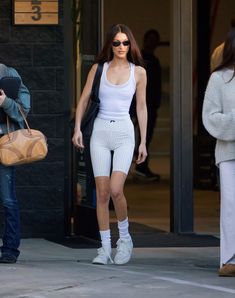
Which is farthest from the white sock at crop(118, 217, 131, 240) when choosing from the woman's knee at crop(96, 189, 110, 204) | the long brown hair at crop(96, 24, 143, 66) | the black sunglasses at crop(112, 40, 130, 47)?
the black sunglasses at crop(112, 40, 130, 47)

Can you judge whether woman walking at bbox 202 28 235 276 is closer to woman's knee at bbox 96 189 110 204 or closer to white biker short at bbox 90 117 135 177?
white biker short at bbox 90 117 135 177

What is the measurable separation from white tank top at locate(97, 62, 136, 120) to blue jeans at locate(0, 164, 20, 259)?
831mm

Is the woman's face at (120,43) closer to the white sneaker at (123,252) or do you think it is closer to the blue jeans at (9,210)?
the blue jeans at (9,210)

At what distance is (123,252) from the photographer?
8.56 metres

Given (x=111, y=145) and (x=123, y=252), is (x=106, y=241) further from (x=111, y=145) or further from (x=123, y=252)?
(x=111, y=145)

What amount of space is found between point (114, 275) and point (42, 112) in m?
2.29

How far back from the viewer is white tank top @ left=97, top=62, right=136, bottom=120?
846 cm

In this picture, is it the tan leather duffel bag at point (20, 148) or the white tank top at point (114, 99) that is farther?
the white tank top at point (114, 99)

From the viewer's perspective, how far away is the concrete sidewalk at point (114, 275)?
7.44 metres

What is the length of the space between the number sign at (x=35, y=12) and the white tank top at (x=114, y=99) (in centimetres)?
153

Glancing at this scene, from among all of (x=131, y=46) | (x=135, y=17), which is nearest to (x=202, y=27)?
Result: (x=135, y=17)

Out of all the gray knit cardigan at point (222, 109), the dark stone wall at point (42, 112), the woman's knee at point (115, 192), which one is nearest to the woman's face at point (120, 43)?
the gray knit cardigan at point (222, 109)

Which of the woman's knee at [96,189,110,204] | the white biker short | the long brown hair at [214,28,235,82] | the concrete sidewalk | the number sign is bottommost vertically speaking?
the concrete sidewalk

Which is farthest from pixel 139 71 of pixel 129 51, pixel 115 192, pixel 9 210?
pixel 9 210
